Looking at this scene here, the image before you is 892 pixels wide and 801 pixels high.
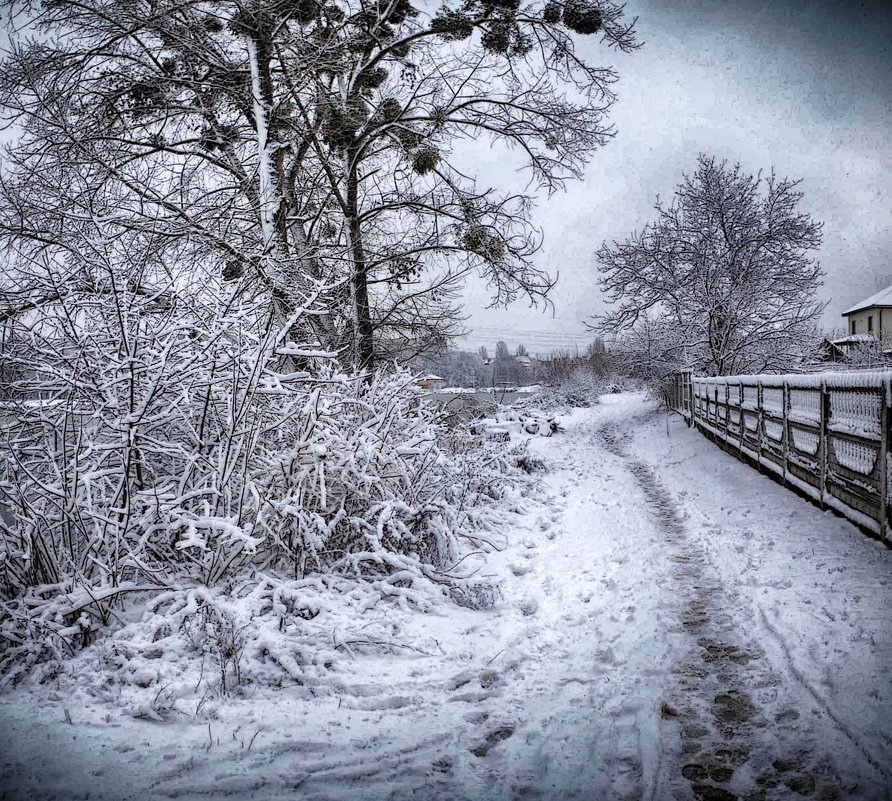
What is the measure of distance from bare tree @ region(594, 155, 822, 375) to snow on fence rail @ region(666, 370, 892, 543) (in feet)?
31.8

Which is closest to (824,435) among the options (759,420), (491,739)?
(759,420)

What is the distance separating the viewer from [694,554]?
5.61m

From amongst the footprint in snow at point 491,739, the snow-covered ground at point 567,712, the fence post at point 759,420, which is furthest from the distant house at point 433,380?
the fence post at point 759,420

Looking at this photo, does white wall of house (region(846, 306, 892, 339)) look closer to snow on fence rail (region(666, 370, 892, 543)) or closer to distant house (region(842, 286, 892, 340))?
distant house (region(842, 286, 892, 340))

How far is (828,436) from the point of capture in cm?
644

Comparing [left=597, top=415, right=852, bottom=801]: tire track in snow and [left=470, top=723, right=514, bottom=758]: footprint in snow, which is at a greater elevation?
[left=597, top=415, right=852, bottom=801]: tire track in snow

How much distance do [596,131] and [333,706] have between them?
9.76 meters

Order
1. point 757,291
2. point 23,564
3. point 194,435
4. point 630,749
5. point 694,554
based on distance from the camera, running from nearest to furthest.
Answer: point 630,749 < point 23,564 < point 194,435 < point 694,554 < point 757,291

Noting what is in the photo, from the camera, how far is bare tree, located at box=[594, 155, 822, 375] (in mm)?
19000

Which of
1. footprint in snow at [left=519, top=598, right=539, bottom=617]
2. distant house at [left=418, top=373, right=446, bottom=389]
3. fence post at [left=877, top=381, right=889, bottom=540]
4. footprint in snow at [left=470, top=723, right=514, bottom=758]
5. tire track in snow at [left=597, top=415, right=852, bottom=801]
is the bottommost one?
footprint in snow at [left=519, top=598, right=539, bottom=617]

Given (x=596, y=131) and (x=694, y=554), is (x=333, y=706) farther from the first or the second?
(x=596, y=131)

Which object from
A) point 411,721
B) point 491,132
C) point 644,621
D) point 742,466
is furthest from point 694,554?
point 491,132

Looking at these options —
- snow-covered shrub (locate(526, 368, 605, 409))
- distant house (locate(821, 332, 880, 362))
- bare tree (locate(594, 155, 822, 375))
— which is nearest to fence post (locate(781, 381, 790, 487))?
bare tree (locate(594, 155, 822, 375))

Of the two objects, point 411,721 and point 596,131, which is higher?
point 596,131
